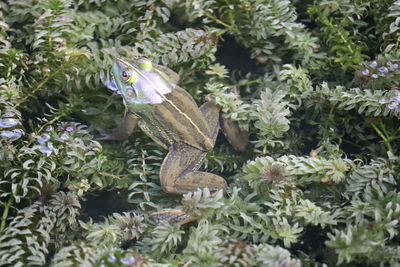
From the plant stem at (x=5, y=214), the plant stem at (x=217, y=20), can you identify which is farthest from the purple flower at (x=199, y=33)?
the plant stem at (x=5, y=214)

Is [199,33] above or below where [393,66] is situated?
above

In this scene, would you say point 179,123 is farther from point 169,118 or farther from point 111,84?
point 111,84

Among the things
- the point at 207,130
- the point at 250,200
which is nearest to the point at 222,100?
Result: the point at 207,130

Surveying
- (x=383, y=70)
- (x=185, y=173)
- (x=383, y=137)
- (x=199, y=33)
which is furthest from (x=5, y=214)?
(x=383, y=70)

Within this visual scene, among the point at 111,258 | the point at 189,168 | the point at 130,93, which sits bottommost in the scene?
the point at 189,168

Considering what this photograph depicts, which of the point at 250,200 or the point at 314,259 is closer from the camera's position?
the point at 314,259

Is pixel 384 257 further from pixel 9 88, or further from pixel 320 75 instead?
pixel 9 88

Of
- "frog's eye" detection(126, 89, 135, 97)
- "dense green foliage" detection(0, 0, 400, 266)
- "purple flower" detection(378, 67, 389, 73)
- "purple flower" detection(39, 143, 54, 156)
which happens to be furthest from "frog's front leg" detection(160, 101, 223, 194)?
"purple flower" detection(378, 67, 389, 73)
